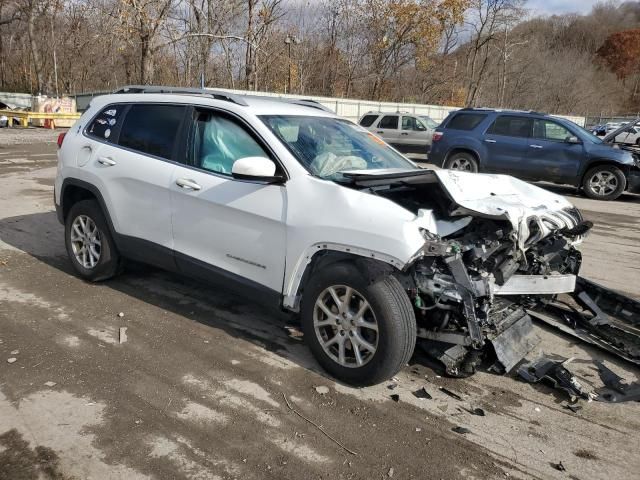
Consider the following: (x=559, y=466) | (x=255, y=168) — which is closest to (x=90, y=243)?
(x=255, y=168)

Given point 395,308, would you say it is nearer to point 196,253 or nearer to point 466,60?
point 196,253

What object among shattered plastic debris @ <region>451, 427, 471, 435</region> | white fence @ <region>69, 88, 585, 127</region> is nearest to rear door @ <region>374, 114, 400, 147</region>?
white fence @ <region>69, 88, 585, 127</region>

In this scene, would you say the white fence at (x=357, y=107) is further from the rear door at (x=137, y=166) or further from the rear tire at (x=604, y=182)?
the rear door at (x=137, y=166)

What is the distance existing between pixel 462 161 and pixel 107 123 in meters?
9.96

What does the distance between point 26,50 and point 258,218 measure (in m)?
51.3

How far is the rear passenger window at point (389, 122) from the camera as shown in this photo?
19250mm

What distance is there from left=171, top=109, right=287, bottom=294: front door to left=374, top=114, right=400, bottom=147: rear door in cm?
1569

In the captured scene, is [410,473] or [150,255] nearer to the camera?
[410,473]

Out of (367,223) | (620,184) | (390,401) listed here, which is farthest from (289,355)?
(620,184)

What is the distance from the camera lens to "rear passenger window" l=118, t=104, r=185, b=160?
14.2ft

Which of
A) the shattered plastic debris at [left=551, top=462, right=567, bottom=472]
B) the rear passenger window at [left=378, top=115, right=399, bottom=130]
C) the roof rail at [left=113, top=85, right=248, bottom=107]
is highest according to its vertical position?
the rear passenger window at [left=378, top=115, right=399, bottom=130]

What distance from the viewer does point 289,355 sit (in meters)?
3.80

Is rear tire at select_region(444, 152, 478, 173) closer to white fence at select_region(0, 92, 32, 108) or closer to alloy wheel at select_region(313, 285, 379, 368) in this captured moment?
alloy wheel at select_region(313, 285, 379, 368)

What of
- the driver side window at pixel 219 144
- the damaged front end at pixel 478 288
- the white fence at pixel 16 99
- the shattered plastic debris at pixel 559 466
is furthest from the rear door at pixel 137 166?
the white fence at pixel 16 99
